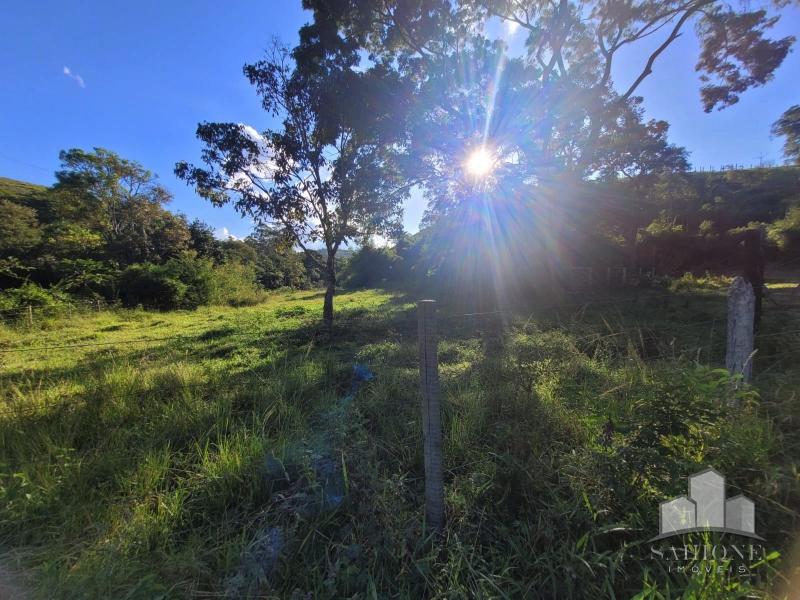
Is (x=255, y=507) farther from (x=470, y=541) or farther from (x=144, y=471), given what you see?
(x=470, y=541)

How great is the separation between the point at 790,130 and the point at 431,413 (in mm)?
36596

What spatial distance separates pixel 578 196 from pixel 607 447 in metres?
11.9

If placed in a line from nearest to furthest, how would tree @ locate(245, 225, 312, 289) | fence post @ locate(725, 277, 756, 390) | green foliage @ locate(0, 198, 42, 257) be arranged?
fence post @ locate(725, 277, 756, 390) < green foliage @ locate(0, 198, 42, 257) < tree @ locate(245, 225, 312, 289)

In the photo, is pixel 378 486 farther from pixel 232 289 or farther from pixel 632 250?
pixel 232 289

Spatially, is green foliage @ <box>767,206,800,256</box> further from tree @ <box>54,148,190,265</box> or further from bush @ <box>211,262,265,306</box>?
tree @ <box>54,148,190,265</box>

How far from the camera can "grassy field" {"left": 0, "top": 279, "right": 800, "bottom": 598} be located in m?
1.25

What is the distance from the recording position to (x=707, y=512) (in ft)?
4.19

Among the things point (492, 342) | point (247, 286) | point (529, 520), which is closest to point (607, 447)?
point (529, 520)

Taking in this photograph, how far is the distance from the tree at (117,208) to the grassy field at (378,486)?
25.0 metres

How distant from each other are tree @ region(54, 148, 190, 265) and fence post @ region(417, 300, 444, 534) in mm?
27032

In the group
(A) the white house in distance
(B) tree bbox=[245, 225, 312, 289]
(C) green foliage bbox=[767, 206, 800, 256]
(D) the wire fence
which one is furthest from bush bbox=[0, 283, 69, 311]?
(C) green foliage bbox=[767, 206, 800, 256]

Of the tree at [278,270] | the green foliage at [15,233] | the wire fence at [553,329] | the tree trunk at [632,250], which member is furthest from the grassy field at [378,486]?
the tree at [278,270]

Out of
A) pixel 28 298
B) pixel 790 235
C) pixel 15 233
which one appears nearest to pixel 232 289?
pixel 28 298

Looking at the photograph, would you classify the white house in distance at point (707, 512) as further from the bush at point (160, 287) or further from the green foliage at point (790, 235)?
A: the bush at point (160, 287)
